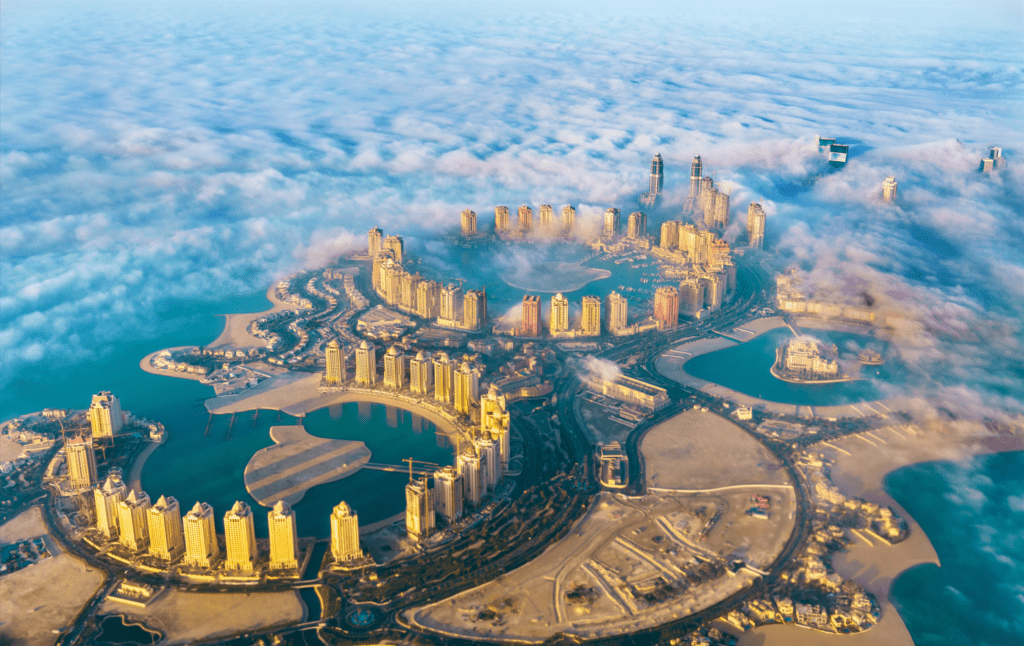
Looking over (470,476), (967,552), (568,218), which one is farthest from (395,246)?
(967,552)

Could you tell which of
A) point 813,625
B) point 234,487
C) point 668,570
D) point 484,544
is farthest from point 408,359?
point 813,625

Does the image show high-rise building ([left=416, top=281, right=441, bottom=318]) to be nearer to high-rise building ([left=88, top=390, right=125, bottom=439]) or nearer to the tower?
the tower

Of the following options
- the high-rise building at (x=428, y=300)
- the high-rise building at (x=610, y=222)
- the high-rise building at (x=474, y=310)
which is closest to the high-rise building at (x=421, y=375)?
the high-rise building at (x=474, y=310)

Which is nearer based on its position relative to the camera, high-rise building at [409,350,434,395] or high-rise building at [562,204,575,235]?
high-rise building at [409,350,434,395]

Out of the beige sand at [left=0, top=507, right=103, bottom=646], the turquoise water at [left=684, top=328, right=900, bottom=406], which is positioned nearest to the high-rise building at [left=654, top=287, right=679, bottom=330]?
the turquoise water at [left=684, top=328, right=900, bottom=406]

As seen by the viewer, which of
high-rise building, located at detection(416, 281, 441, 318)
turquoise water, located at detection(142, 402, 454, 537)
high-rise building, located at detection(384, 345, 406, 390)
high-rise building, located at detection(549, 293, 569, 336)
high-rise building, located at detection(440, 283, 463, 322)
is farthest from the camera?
high-rise building, located at detection(416, 281, 441, 318)

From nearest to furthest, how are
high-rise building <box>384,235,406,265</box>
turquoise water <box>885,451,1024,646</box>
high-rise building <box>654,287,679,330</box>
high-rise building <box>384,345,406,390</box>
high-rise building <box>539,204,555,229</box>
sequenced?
turquoise water <box>885,451,1024,646</box> < high-rise building <box>384,345,406,390</box> < high-rise building <box>654,287,679,330</box> < high-rise building <box>384,235,406,265</box> < high-rise building <box>539,204,555,229</box>

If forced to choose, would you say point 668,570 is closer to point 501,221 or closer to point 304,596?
point 304,596
